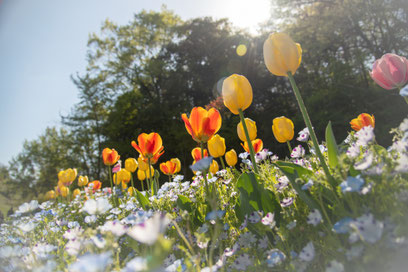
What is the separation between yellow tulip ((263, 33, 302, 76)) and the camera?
1.29m

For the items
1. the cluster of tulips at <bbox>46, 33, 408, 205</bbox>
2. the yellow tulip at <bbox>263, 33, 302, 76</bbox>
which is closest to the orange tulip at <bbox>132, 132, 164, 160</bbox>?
the cluster of tulips at <bbox>46, 33, 408, 205</bbox>

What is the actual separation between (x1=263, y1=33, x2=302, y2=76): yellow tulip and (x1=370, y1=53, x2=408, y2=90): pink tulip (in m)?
0.63

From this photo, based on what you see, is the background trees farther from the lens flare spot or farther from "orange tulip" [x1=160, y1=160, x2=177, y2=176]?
"orange tulip" [x1=160, y1=160, x2=177, y2=176]

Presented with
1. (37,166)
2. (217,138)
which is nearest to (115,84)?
(37,166)

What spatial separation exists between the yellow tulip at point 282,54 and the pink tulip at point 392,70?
25.0 inches

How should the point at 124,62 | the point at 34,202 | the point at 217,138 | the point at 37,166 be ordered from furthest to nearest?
the point at 37,166, the point at 124,62, the point at 217,138, the point at 34,202

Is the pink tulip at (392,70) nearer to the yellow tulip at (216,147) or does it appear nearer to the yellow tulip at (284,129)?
the yellow tulip at (284,129)

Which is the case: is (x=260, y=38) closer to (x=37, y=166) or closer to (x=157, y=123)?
(x=157, y=123)

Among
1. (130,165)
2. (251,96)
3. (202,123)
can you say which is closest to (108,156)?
(130,165)

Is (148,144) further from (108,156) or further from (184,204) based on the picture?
(108,156)

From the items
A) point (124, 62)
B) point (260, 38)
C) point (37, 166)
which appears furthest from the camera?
point (37, 166)

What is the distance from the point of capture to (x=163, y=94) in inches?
691

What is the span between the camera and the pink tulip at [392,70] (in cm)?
154

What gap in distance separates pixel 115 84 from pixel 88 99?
2.56 m
